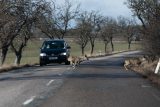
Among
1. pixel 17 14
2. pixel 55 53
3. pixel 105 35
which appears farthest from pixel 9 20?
pixel 105 35

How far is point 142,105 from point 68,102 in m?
1.94

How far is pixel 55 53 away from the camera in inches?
1484

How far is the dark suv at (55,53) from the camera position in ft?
124

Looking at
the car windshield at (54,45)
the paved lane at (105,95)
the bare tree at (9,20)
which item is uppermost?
the bare tree at (9,20)

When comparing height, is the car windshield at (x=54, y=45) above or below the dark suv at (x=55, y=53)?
above

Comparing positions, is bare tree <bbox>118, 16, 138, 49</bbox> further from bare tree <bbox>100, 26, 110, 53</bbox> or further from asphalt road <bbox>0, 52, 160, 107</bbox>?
asphalt road <bbox>0, 52, 160, 107</bbox>

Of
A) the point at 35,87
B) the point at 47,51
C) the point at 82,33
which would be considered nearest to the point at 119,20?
the point at 82,33

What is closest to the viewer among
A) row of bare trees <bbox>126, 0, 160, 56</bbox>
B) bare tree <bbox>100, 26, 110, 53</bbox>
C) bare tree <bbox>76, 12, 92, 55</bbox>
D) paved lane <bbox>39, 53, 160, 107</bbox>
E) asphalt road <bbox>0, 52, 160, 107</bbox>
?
paved lane <bbox>39, 53, 160, 107</bbox>

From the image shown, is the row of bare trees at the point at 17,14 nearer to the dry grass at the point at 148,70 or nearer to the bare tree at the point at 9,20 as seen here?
the bare tree at the point at 9,20

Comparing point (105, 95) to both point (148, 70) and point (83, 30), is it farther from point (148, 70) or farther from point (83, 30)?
point (83, 30)

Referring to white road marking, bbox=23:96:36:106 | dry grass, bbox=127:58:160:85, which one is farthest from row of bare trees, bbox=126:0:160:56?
white road marking, bbox=23:96:36:106

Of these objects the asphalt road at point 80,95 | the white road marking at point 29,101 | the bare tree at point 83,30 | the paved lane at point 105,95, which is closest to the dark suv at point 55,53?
the asphalt road at point 80,95

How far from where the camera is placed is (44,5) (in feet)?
118

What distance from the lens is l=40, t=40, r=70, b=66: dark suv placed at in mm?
37688
